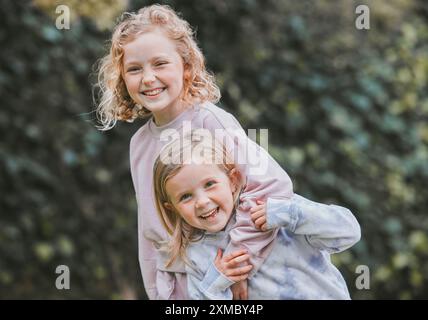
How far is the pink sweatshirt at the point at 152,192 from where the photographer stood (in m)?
1.84

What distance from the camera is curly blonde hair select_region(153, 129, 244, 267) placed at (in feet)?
6.02

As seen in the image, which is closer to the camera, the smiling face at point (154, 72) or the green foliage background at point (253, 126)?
the smiling face at point (154, 72)

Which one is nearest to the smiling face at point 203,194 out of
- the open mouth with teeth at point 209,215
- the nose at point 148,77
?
the open mouth with teeth at point 209,215

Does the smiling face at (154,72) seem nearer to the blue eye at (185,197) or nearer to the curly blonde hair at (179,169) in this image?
the curly blonde hair at (179,169)

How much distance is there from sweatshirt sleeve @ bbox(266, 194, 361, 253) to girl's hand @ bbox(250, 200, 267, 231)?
0.04ft

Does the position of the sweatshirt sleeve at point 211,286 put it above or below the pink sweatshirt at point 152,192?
below

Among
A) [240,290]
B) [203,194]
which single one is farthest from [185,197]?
[240,290]

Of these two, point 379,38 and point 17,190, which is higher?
point 379,38

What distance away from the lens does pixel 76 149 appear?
3607 millimetres

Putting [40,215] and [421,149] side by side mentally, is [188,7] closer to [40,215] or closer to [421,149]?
[40,215]

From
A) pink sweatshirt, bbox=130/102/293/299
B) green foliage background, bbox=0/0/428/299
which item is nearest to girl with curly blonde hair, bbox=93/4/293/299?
pink sweatshirt, bbox=130/102/293/299

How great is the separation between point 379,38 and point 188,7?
1.13 metres

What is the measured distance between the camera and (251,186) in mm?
1856
